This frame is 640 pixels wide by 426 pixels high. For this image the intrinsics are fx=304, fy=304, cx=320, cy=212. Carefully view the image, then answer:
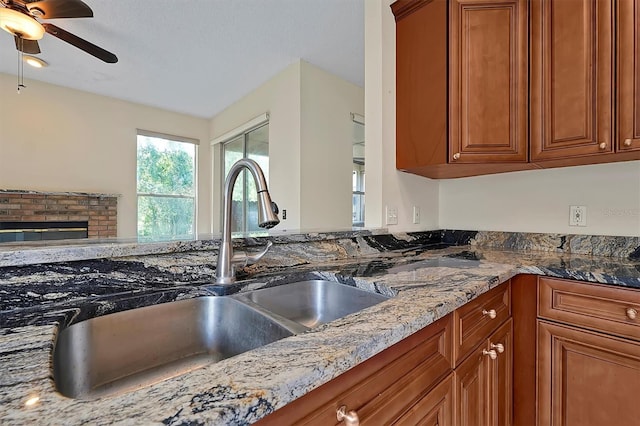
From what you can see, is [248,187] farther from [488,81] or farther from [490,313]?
[490,313]

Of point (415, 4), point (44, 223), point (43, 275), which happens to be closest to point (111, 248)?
point (43, 275)

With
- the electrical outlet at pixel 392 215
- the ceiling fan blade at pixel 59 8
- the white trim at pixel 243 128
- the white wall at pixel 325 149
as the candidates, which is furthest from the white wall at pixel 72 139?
the electrical outlet at pixel 392 215

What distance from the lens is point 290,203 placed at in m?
3.09

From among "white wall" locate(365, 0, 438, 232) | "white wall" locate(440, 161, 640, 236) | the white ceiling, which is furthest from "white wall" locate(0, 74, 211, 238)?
"white wall" locate(440, 161, 640, 236)

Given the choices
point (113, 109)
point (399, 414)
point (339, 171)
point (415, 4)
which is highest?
point (113, 109)

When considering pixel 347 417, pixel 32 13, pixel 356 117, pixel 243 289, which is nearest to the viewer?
pixel 347 417

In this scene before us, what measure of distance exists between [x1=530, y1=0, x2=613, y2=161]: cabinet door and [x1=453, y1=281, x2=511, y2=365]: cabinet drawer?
0.69 metres

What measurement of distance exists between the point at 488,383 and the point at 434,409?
42 cm

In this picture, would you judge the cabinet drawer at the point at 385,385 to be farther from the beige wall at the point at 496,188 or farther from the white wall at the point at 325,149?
the white wall at the point at 325,149

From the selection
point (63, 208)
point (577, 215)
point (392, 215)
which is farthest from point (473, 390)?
point (63, 208)

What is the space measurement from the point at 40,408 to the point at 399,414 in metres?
0.62

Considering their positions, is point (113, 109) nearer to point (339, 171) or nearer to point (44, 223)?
point (44, 223)

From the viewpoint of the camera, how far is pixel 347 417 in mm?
524

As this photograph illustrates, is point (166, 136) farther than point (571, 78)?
Yes
